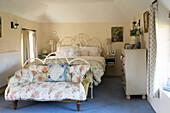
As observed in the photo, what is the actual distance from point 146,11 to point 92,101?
230 cm

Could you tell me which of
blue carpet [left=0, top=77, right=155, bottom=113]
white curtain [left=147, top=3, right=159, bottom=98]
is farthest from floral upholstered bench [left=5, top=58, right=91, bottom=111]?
white curtain [left=147, top=3, right=159, bottom=98]

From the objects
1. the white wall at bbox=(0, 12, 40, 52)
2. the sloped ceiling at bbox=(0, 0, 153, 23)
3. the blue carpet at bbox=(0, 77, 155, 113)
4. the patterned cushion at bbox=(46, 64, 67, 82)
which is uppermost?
the sloped ceiling at bbox=(0, 0, 153, 23)

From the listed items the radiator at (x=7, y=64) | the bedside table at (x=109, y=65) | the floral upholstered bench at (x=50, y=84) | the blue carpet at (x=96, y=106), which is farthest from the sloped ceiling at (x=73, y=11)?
the blue carpet at (x=96, y=106)

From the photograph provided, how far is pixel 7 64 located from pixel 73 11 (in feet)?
9.58

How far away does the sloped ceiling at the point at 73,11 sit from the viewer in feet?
16.8

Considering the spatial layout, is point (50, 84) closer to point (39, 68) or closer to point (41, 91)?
point (41, 91)

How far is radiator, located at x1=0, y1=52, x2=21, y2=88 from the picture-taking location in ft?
13.7

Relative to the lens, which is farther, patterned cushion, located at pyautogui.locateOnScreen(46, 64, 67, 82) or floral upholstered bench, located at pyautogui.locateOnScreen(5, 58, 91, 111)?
patterned cushion, located at pyautogui.locateOnScreen(46, 64, 67, 82)

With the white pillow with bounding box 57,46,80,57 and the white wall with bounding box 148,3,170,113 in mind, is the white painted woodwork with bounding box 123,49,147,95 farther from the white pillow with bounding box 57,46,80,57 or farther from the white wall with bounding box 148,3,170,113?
the white pillow with bounding box 57,46,80,57

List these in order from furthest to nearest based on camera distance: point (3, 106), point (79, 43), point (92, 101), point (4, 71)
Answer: point (79, 43)
point (4, 71)
point (92, 101)
point (3, 106)

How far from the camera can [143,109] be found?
312cm

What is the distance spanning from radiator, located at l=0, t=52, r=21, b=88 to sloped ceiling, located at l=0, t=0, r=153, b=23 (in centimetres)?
124

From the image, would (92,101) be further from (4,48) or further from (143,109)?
(4,48)

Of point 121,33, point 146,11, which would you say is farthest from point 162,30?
point 121,33
